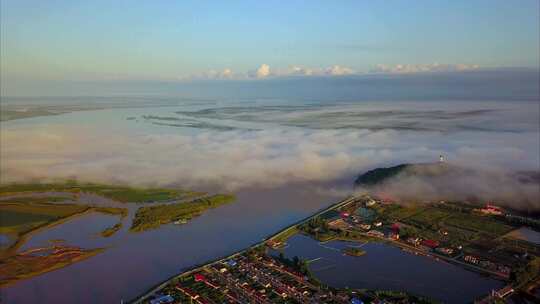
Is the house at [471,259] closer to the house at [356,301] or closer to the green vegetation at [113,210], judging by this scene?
the house at [356,301]

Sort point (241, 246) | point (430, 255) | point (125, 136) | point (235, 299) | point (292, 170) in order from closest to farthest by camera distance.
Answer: point (235, 299) < point (430, 255) < point (241, 246) < point (292, 170) < point (125, 136)

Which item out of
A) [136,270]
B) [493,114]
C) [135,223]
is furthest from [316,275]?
[493,114]

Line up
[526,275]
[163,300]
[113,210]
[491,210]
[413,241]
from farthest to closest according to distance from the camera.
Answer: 1. [113,210]
2. [491,210]
3. [413,241]
4. [526,275]
5. [163,300]

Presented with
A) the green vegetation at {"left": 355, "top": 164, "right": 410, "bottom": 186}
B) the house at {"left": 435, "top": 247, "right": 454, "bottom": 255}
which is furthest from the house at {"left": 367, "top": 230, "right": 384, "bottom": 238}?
the green vegetation at {"left": 355, "top": 164, "right": 410, "bottom": 186}

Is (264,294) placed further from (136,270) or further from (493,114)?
(493,114)

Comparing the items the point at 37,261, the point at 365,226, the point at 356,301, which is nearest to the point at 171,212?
the point at 37,261

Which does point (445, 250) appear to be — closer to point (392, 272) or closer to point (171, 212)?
point (392, 272)

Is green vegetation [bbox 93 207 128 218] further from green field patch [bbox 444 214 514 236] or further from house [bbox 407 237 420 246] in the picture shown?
green field patch [bbox 444 214 514 236]
